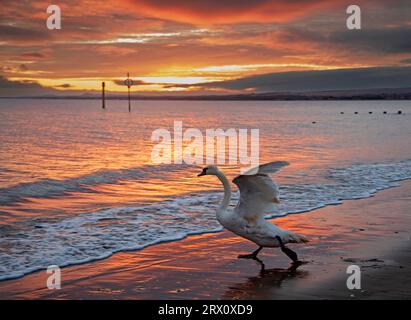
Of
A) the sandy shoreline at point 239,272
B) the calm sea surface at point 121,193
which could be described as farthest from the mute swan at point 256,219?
the calm sea surface at point 121,193

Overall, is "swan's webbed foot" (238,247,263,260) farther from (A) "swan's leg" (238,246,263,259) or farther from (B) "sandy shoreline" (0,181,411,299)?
(B) "sandy shoreline" (0,181,411,299)

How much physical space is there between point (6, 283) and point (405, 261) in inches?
239

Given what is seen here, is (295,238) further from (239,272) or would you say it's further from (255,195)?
(239,272)

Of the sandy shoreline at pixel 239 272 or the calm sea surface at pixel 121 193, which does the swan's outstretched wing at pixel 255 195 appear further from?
the calm sea surface at pixel 121 193

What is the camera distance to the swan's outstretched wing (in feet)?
29.0

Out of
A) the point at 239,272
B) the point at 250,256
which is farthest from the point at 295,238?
the point at 239,272

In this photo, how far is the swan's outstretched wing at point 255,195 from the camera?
884 centimetres

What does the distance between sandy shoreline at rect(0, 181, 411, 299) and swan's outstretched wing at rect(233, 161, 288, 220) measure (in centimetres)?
80

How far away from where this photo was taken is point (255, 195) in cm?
918

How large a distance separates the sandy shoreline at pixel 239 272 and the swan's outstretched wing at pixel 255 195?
0.80 m

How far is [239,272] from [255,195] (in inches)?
50.0

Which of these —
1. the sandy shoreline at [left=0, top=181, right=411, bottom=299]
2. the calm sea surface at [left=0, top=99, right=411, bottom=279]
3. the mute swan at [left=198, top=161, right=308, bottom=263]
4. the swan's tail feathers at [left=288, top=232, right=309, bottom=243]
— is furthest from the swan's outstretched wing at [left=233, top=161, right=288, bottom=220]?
the calm sea surface at [left=0, top=99, right=411, bottom=279]

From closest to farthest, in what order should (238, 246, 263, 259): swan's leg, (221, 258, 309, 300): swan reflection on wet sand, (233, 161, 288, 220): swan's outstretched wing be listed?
1. (221, 258, 309, 300): swan reflection on wet sand
2. (233, 161, 288, 220): swan's outstretched wing
3. (238, 246, 263, 259): swan's leg

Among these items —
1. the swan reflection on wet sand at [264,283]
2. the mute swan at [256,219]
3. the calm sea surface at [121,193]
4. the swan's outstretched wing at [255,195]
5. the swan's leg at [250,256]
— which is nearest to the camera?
the swan reflection on wet sand at [264,283]
